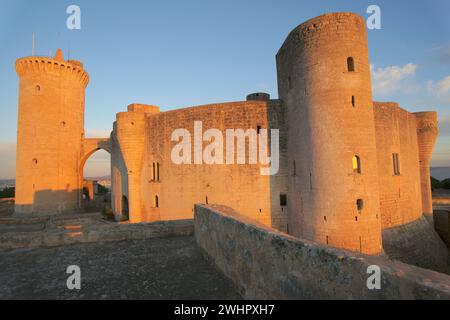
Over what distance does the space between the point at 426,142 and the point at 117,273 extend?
19.4 m

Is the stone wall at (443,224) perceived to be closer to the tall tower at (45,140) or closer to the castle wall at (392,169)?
the castle wall at (392,169)

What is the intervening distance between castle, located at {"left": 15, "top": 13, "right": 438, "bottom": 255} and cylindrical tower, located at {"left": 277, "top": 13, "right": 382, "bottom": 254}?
40 mm

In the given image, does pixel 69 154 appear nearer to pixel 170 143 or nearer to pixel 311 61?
pixel 170 143

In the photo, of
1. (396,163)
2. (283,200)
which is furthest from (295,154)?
(396,163)

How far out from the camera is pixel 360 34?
407 inches

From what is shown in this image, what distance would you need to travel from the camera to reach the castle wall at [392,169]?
42.1ft

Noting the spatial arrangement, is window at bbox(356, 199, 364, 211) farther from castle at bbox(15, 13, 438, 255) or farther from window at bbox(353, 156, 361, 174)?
Answer: window at bbox(353, 156, 361, 174)

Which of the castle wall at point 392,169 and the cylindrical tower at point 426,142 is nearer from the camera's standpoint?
the castle wall at point 392,169

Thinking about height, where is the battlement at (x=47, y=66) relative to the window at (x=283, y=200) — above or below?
above

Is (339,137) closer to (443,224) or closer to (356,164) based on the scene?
(356,164)

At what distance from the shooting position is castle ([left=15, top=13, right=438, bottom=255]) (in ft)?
32.4

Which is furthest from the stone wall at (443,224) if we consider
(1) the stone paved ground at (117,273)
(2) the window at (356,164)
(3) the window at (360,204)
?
(1) the stone paved ground at (117,273)

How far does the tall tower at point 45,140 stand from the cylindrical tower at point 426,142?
1097 inches
